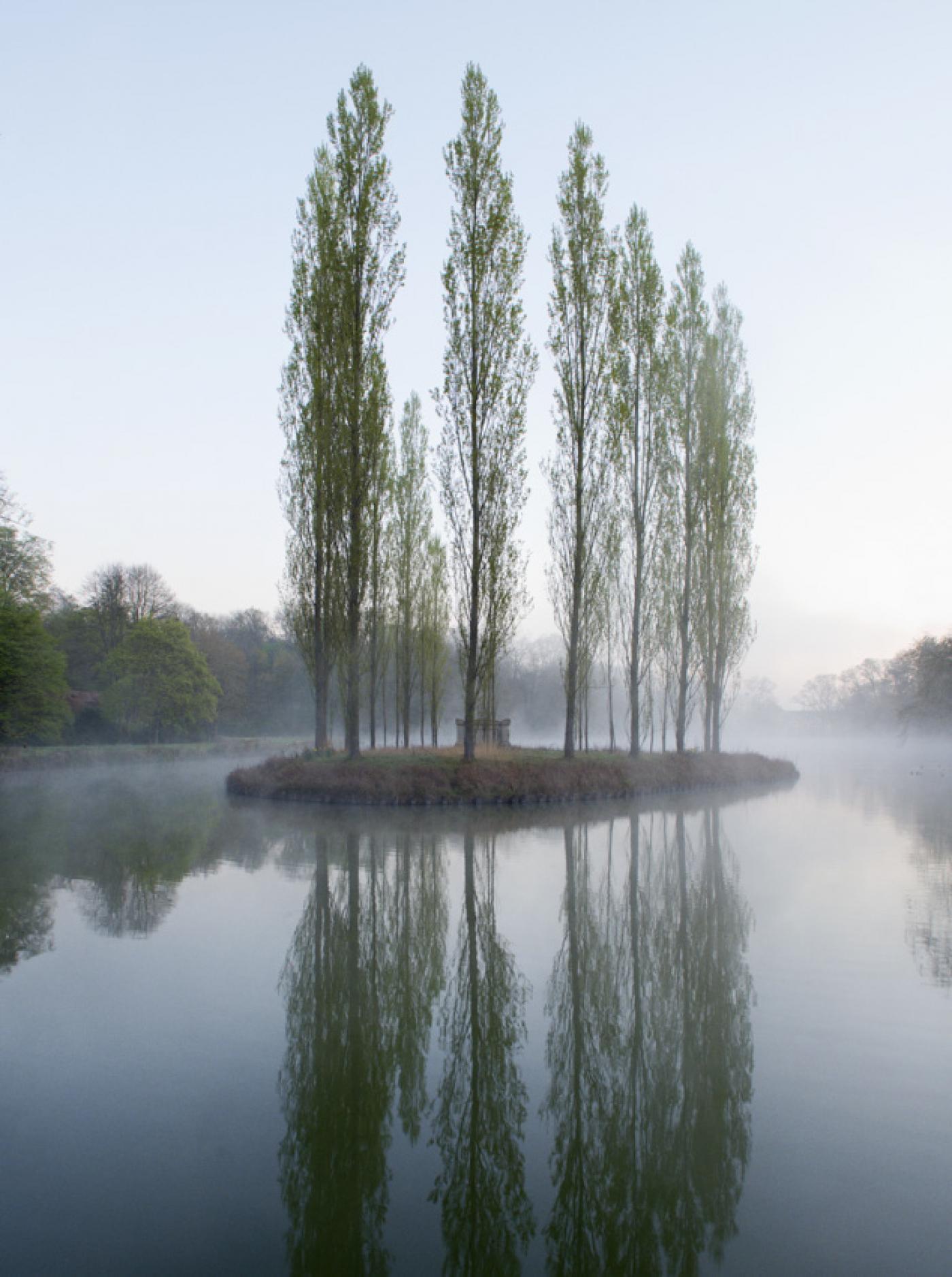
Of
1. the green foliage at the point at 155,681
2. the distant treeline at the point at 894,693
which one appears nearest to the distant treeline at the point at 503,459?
the distant treeline at the point at 894,693

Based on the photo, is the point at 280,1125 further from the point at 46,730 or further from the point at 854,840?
the point at 46,730

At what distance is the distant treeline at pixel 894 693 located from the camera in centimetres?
2988

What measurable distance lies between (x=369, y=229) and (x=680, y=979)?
1665cm

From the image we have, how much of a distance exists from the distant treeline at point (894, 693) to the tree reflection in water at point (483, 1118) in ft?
94.5

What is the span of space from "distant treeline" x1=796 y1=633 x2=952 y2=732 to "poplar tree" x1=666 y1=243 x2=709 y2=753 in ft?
36.7

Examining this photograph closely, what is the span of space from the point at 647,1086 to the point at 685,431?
22.1 meters

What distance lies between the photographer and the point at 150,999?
4.57 metres

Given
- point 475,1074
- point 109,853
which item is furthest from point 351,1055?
point 109,853

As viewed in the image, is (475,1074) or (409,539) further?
(409,539)

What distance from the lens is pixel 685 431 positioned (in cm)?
2359

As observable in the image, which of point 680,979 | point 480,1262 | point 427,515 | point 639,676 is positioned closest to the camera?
point 480,1262

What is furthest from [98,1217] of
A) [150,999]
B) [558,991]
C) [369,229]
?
[369,229]

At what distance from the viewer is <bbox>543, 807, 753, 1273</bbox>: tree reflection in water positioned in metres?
2.44

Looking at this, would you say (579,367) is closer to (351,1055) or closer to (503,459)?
(503,459)
